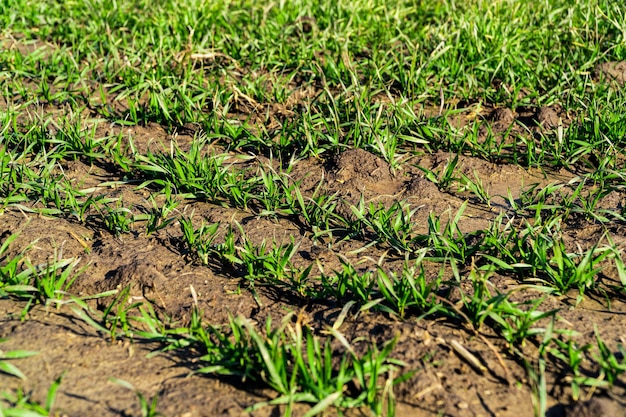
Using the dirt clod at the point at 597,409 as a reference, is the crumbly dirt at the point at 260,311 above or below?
below

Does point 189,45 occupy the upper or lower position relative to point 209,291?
upper

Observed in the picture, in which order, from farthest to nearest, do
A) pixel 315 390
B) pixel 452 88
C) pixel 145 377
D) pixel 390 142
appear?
pixel 452 88 → pixel 390 142 → pixel 145 377 → pixel 315 390

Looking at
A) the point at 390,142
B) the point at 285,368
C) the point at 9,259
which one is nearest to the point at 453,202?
the point at 390,142

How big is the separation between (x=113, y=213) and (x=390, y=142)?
129cm

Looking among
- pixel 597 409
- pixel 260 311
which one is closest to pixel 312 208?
pixel 260 311

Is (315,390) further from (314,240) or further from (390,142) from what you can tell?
(390,142)

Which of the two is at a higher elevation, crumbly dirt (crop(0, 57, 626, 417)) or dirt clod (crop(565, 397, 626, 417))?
dirt clod (crop(565, 397, 626, 417))

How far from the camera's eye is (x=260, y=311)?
243 centimetres

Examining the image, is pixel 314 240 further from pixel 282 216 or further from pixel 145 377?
pixel 145 377

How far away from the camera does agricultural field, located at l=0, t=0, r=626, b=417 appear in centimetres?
209

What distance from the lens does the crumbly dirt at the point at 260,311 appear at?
2039mm

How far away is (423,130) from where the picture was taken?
3469 mm

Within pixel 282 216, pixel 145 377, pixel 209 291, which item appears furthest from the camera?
pixel 282 216

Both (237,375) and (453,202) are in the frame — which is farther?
(453,202)
